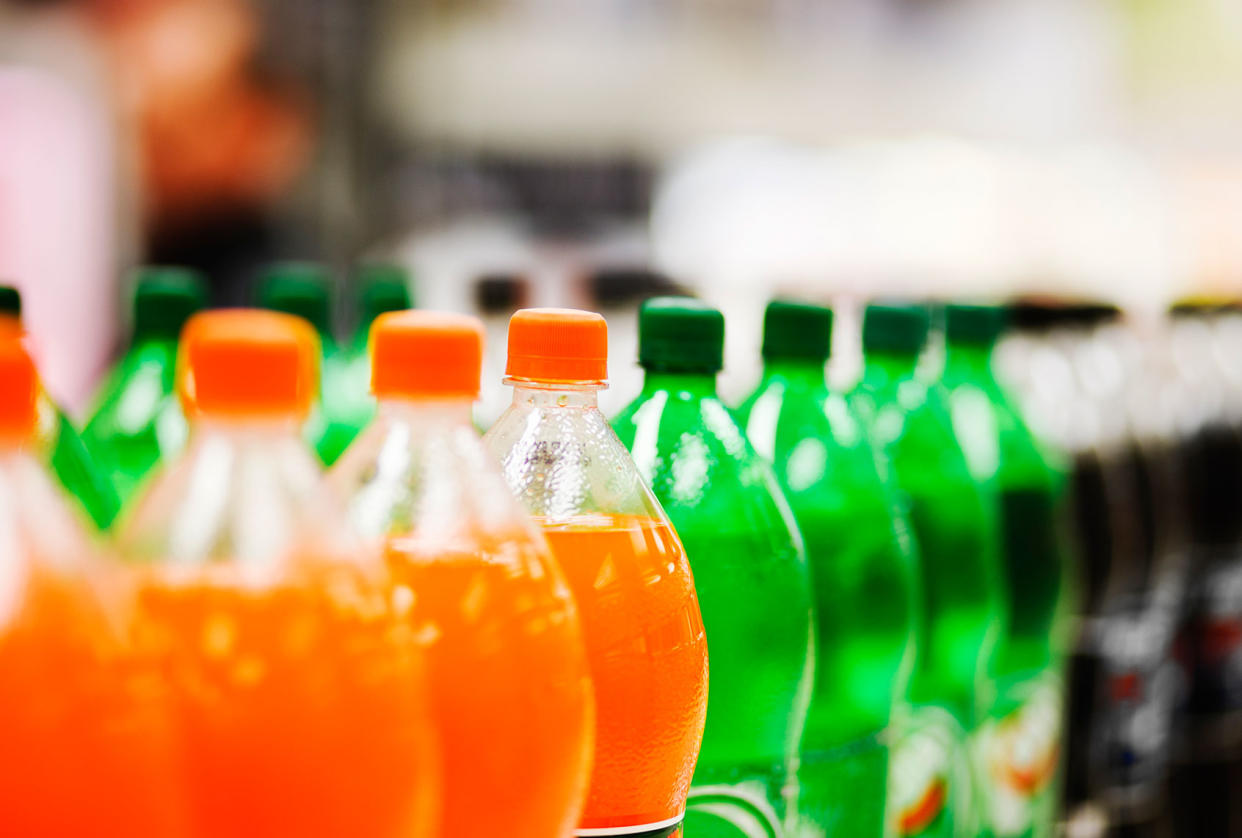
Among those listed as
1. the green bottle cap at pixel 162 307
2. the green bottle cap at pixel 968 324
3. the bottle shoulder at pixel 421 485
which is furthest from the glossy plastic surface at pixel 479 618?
the green bottle cap at pixel 968 324

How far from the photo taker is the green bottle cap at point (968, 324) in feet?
4.10

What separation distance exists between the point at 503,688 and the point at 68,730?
156 mm

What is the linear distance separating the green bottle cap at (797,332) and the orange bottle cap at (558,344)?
30 cm

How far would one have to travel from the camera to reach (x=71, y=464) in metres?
0.64

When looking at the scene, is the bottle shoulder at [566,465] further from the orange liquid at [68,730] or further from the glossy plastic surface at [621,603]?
the orange liquid at [68,730]

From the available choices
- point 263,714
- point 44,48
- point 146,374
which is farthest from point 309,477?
point 44,48

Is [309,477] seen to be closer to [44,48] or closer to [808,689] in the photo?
[808,689]

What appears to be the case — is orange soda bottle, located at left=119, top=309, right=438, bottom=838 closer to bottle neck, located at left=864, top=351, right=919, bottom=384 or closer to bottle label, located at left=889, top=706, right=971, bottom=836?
bottle label, located at left=889, top=706, right=971, bottom=836

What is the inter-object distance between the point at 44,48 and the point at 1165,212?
2.39m

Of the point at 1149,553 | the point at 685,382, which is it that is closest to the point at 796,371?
the point at 685,382

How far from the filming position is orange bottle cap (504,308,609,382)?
23.1 inches

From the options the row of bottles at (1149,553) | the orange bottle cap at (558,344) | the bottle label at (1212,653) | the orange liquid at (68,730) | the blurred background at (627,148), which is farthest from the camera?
the blurred background at (627,148)

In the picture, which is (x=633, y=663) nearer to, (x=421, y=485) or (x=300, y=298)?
(x=421, y=485)

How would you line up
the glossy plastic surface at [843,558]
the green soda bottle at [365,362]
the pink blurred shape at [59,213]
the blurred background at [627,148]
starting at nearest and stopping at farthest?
the glossy plastic surface at [843,558] → the green soda bottle at [365,362] → the pink blurred shape at [59,213] → the blurred background at [627,148]
